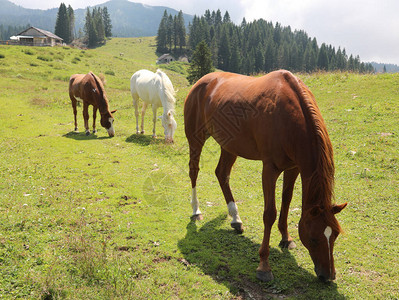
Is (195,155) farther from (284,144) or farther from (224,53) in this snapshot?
(224,53)

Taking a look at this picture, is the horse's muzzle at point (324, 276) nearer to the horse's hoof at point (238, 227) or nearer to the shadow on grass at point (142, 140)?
the horse's hoof at point (238, 227)

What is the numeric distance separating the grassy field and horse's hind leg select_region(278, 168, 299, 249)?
0.16 meters

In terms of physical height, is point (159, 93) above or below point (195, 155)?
above

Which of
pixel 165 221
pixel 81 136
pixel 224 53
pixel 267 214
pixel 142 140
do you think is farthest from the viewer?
pixel 224 53

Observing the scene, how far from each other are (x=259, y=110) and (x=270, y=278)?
2.56 metres

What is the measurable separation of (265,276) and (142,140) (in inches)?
373

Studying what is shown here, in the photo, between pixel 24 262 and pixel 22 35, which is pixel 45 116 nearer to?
pixel 24 262

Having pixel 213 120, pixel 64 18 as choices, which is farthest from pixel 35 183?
pixel 64 18

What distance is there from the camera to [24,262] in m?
4.22

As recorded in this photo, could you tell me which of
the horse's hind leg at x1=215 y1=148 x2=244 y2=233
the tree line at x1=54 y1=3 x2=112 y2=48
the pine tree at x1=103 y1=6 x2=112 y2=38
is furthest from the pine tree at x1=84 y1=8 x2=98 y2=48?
the horse's hind leg at x1=215 y1=148 x2=244 y2=233

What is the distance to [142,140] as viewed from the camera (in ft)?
41.7

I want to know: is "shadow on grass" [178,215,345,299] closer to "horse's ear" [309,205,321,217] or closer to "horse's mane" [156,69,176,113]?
"horse's ear" [309,205,321,217]

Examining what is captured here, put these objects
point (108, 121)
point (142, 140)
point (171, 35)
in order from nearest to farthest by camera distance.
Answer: point (142, 140)
point (108, 121)
point (171, 35)

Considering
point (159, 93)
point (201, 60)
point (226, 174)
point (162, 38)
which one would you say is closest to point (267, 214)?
point (226, 174)
